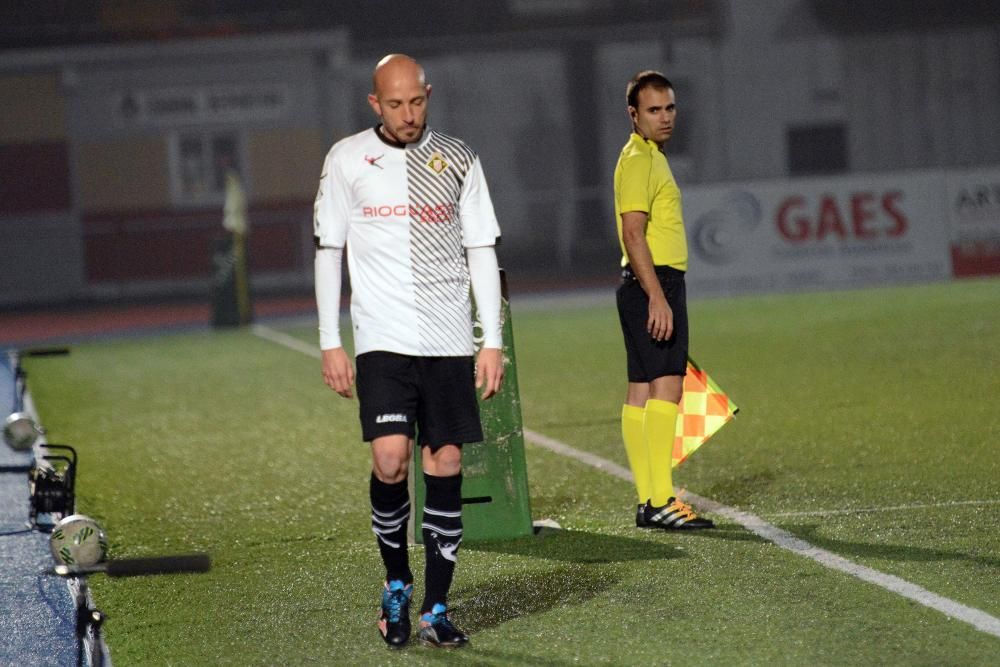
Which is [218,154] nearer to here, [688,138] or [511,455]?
[688,138]

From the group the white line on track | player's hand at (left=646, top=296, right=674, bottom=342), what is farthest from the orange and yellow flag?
player's hand at (left=646, top=296, right=674, bottom=342)

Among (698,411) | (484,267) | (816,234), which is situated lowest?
(698,411)

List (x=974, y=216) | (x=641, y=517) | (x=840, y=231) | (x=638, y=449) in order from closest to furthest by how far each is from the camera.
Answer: (x=641, y=517), (x=638, y=449), (x=840, y=231), (x=974, y=216)

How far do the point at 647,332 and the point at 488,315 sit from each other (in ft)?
6.02

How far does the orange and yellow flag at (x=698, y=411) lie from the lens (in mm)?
7395

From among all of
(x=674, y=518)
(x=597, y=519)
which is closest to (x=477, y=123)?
(x=597, y=519)

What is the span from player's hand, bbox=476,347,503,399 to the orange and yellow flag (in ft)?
7.58

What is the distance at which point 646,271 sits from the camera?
6.69 meters

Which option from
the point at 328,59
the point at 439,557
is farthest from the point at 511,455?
the point at 328,59

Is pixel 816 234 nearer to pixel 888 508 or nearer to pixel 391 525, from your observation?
pixel 888 508

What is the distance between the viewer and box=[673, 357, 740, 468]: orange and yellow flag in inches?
291

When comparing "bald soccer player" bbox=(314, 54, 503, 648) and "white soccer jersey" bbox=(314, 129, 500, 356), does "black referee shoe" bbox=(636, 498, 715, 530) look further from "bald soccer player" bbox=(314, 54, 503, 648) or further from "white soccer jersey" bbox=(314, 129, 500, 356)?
"white soccer jersey" bbox=(314, 129, 500, 356)

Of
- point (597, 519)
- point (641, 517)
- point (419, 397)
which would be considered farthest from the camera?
point (597, 519)

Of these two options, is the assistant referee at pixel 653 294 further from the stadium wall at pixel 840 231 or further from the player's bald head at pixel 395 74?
the stadium wall at pixel 840 231
